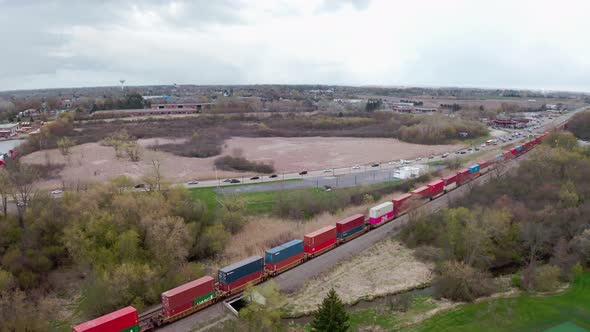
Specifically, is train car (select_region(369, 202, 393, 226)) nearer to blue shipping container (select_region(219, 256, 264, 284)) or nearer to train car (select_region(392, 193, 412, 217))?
train car (select_region(392, 193, 412, 217))

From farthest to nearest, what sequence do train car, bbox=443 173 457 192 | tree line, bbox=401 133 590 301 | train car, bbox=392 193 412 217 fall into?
train car, bbox=443 173 457 192, train car, bbox=392 193 412 217, tree line, bbox=401 133 590 301

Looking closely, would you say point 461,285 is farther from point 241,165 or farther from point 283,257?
point 241,165

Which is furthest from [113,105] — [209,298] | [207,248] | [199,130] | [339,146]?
[209,298]

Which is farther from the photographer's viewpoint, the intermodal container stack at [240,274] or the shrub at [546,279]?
the shrub at [546,279]

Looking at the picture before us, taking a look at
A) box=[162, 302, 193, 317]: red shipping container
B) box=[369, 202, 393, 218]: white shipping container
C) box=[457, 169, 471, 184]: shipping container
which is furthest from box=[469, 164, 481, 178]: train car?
box=[162, 302, 193, 317]: red shipping container

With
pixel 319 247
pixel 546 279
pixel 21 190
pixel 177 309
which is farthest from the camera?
pixel 21 190

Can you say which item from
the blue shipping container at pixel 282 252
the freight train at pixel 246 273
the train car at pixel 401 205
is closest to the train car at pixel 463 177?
the freight train at pixel 246 273

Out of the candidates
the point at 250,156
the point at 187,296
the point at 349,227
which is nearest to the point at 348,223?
the point at 349,227

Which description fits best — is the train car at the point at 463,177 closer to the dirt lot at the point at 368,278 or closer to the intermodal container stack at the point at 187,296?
the dirt lot at the point at 368,278
